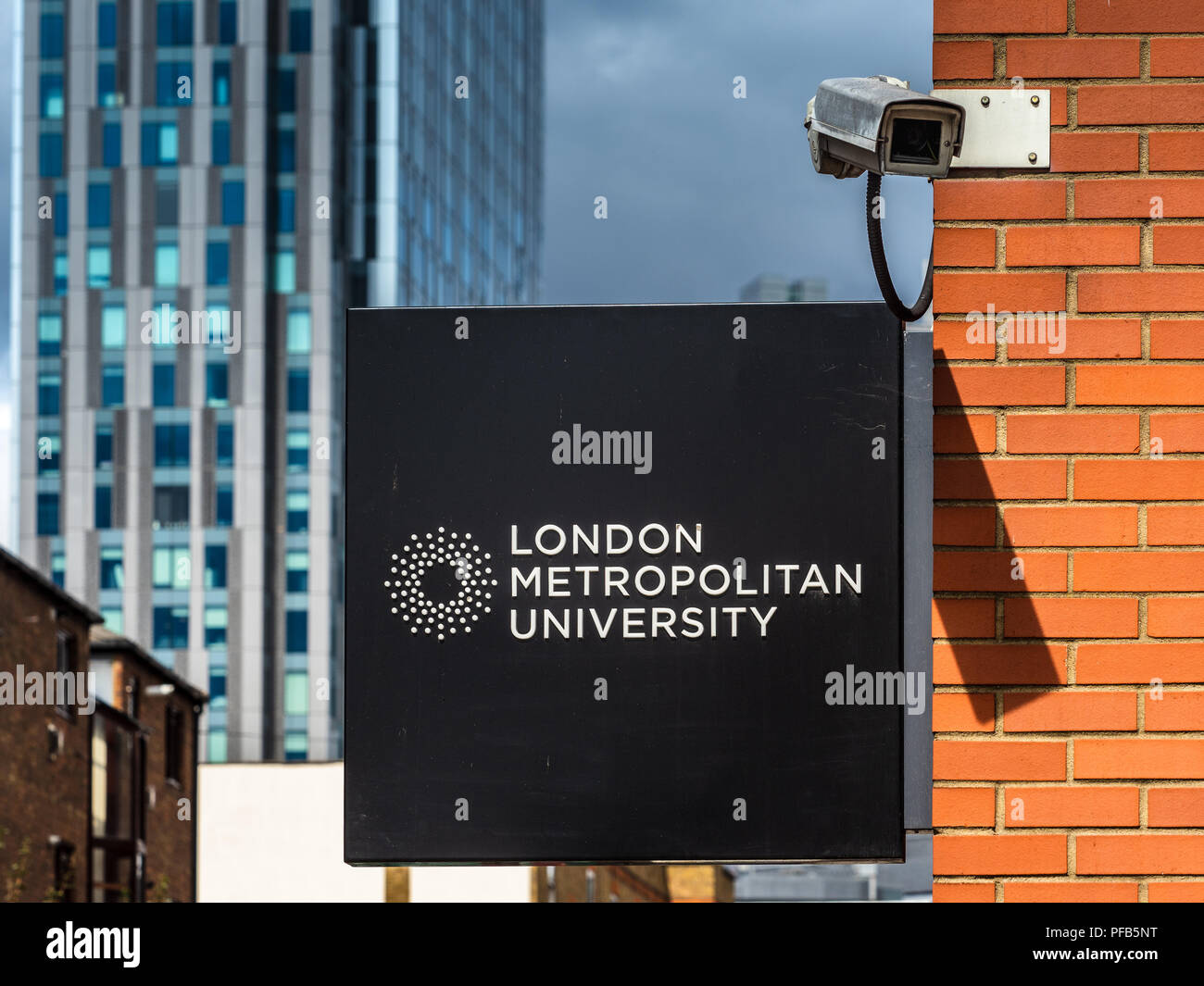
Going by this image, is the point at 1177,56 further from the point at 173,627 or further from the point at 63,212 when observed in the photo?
the point at 63,212

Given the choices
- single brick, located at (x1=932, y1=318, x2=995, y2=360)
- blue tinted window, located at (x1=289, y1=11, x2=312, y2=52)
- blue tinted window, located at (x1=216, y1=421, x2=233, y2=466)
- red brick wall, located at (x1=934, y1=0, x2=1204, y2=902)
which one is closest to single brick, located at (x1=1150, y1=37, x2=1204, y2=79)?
red brick wall, located at (x1=934, y1=0, x2=1204, y2=902)

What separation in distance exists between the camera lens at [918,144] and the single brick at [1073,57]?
1.25 ft

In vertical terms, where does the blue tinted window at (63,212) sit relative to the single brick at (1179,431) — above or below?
above

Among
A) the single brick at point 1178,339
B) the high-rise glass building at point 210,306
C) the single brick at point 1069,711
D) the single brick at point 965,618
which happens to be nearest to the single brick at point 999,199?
the single brick at point 1178,339

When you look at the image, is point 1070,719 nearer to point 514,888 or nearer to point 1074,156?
point 1074,156

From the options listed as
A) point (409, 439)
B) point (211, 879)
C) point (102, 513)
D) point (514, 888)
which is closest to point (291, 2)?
point (102, 513)

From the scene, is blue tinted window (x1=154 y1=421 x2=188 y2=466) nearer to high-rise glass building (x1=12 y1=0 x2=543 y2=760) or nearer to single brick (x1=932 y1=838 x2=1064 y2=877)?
high-rise glass building (x1=12 y1=0 x2=543 y2=760)

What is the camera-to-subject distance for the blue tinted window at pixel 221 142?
84.8 meters

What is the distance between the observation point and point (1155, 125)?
427 centimetres

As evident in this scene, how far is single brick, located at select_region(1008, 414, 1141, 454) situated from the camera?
13.7 ft

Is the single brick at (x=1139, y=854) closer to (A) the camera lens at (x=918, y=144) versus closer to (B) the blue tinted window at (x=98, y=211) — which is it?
(A) the camera lens at (x=918, y=144)

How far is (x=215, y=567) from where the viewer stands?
82562mm

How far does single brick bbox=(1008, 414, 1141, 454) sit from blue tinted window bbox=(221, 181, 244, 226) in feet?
274
